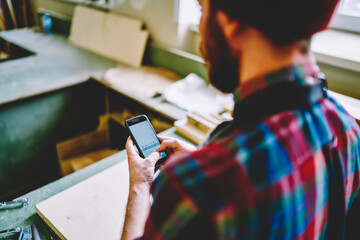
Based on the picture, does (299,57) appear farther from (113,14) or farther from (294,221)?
(113,14)

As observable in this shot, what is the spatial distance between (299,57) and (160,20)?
1670 mm

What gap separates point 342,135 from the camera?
1.66 feet

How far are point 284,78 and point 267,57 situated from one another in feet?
0.14

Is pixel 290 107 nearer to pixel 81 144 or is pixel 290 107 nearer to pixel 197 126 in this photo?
pixel 197 126

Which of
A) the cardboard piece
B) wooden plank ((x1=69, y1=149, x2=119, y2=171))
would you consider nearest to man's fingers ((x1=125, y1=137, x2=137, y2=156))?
the cardboard piece

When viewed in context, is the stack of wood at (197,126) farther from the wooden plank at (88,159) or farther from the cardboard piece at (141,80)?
the wooden plank at (88,159)

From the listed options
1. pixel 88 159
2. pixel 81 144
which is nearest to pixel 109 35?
pixel 81 144

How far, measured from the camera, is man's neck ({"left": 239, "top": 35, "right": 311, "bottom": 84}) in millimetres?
430

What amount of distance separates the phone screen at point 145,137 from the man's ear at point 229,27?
0.51 meters

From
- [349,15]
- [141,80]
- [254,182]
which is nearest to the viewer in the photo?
[254,182]

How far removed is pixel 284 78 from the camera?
1.39ft

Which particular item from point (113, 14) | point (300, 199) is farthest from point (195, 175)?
point (113, 14)

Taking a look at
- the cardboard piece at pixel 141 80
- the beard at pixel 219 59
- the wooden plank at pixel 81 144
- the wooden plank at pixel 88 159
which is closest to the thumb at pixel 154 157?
the beard at pixel 219 59

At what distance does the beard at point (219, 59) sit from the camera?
19.6 inches
